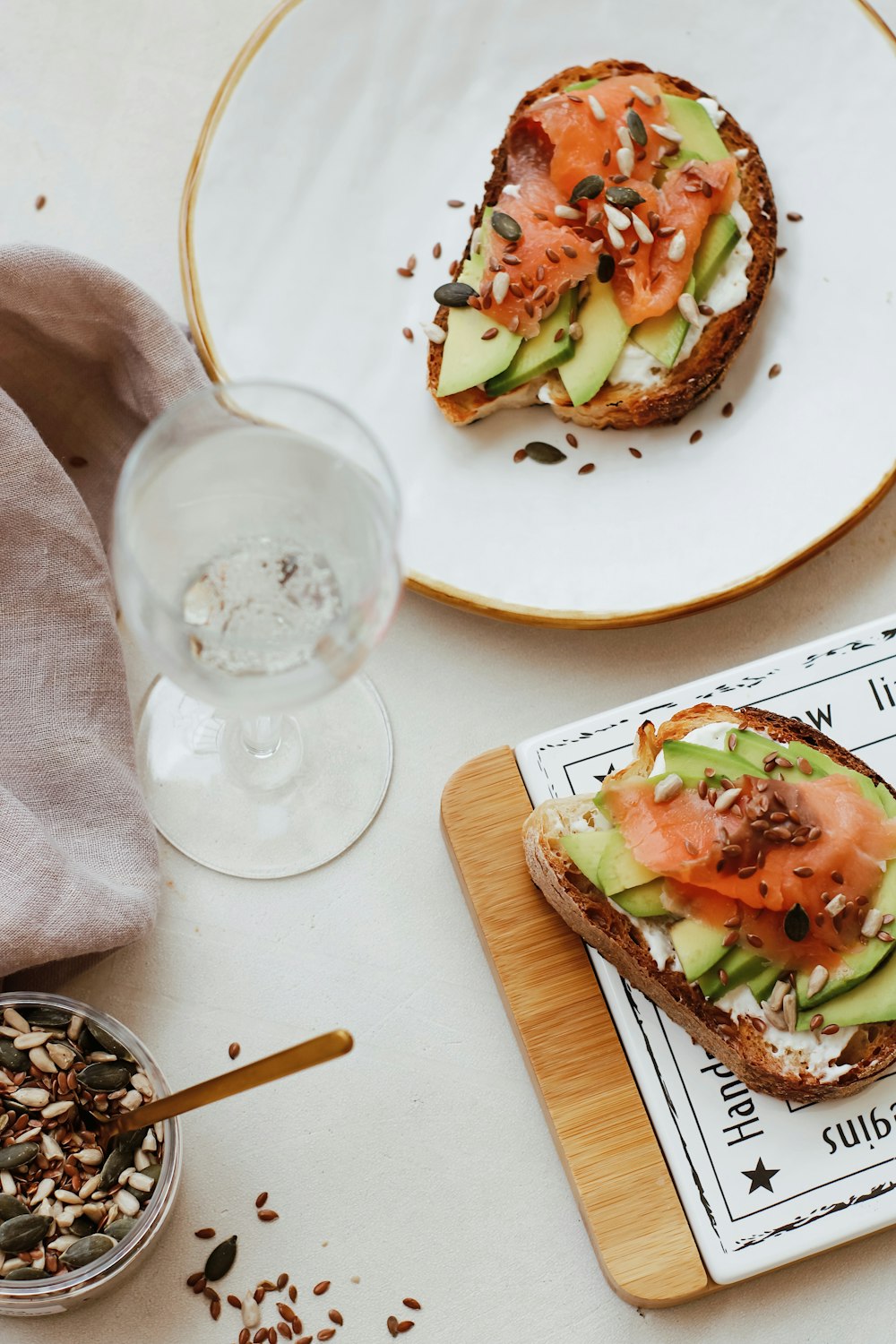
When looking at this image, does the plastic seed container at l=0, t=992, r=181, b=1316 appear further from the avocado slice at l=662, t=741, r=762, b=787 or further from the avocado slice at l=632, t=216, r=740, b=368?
the avocado slice at l=632, t=216, r=740, b=368

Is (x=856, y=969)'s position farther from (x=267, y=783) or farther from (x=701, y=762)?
(x=267, y=783)

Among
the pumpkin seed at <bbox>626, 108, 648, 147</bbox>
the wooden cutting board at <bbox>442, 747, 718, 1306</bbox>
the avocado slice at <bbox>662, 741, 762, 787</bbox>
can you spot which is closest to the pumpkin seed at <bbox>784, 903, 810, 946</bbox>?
the avocado slice at <bbox>662, 741, 762, 787</bbox>

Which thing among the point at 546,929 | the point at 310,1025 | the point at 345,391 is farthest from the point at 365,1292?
the point at 345,391

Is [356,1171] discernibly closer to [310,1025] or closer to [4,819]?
[310,1025]

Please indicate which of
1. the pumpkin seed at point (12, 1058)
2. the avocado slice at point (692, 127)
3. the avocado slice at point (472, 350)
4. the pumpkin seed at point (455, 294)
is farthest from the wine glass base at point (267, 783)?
the avocado slice at point (692, 127)

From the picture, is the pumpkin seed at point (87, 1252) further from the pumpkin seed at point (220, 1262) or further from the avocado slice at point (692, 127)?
the avocado slice at point (692, 127)

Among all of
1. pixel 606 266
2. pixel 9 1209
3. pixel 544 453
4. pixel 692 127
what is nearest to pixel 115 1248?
pixel 9 1209
